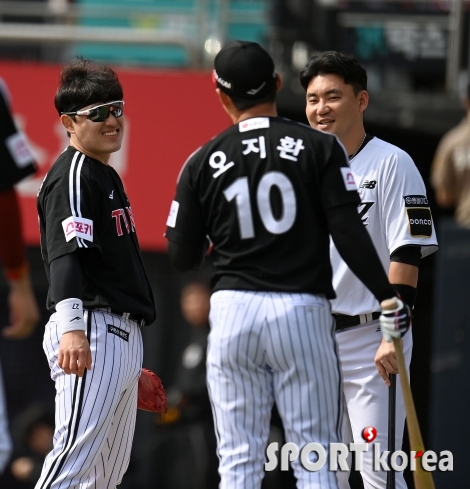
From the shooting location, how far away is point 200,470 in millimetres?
7930

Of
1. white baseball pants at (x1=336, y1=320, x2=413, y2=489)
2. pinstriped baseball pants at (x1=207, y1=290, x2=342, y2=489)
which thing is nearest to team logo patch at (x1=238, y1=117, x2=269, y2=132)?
pinstriped baseball pants at (x1=207, y1=290, x2=342, y2=489)

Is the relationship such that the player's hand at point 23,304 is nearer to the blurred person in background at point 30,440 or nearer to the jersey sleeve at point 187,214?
the blurred person in background at point 30,440

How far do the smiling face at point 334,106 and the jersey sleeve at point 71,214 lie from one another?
39.5 inches

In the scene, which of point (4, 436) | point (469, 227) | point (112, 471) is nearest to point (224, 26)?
point (469, 227)

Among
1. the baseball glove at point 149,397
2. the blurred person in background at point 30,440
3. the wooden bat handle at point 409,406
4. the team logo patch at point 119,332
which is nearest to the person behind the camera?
the wooden bat handle at point 409,406

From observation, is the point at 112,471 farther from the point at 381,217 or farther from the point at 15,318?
the point at 15,318

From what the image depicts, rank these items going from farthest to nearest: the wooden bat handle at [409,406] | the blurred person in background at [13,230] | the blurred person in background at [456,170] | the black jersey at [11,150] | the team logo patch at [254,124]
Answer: the blurred person in background at [456,170]
the black jersey at [11,150]
the blurred person in background at [13,230]
the wooden bat handle at [409,406]
the team logo patch at [254,124]

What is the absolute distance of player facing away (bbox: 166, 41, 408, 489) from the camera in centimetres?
336

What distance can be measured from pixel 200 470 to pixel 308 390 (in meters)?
4.78

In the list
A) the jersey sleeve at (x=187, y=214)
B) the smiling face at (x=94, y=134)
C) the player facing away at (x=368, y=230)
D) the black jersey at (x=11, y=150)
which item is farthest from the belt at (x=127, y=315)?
the black jersey at (x=11, y=150)

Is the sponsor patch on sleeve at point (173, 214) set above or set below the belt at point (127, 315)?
above

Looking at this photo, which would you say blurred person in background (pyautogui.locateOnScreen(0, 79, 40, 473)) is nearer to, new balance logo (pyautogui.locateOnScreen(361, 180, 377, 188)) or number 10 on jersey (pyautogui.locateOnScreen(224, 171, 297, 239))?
new balance logo (pyautogui.locateOnScreen(361, 180, 377, 188))

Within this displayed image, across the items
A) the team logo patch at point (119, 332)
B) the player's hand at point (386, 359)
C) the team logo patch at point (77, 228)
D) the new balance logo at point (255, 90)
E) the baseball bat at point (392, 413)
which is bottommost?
the baseball bat at point (392, 413)

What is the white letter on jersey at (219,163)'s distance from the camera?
3.41m
